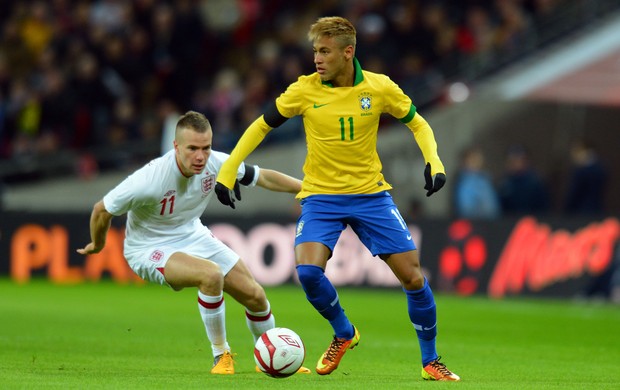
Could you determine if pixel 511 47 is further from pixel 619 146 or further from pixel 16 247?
pixel 16 247

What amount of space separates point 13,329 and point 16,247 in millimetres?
7717

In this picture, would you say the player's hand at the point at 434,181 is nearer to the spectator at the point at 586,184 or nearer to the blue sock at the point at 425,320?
the blue sock at the point at 425,320

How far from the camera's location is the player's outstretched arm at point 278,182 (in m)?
9.63

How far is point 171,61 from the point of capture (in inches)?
888

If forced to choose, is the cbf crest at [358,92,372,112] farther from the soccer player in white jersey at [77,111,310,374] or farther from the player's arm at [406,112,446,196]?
the soccer player in white jersey at [77,111,310,374]

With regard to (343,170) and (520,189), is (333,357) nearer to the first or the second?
(343,170)

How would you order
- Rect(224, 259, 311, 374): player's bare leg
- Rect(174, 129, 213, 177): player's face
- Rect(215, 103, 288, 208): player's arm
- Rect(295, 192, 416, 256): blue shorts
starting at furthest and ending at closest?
1. Rect(224, 259, 311, 374): player's bare leg
2. Rect(174, 129, 213, 177): player's face
3. Rect(295, 192, 416, 256): blue shorts
4. Rect(215, 103, 288, 208): player's arm

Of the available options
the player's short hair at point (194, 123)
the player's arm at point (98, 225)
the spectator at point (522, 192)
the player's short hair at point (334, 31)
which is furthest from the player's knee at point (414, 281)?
the spectator at point (522, 192)

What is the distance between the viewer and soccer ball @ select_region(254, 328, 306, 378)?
8.62m

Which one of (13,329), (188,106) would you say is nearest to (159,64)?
(188,106)

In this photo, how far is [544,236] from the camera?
19188 mm

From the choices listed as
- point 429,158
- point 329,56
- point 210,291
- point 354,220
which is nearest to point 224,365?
point 210,291

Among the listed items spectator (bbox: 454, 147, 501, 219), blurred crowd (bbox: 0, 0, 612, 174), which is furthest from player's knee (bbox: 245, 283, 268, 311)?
blurred crowd (bbox: 0, 0, 612, 174)

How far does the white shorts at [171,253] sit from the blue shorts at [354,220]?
76 centimetres
